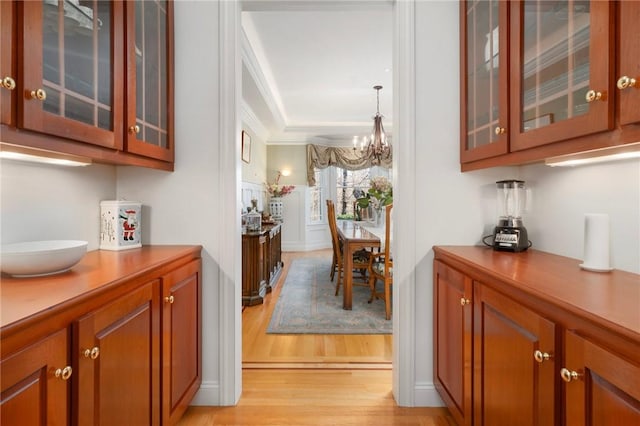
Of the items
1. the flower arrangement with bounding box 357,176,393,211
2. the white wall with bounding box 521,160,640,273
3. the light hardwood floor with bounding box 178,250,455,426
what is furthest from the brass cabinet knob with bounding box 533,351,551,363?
the flower arrangement with bounding box 357,176,393,211

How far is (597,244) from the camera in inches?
49.1

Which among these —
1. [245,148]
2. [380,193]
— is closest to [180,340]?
[380,193]

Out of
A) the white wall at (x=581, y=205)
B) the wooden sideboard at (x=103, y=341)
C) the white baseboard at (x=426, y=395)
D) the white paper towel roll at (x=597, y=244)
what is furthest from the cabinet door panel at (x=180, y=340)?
the white wall at (x=581, y=205)

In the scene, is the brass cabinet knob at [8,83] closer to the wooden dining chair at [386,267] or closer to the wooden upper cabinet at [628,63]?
the wooden upper cabinet at [628,63]

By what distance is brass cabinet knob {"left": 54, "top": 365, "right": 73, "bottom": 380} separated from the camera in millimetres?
865

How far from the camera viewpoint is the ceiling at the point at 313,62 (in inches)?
118

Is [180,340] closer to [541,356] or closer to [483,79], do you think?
[541,356]

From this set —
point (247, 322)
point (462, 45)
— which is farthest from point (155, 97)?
point (247, 322)

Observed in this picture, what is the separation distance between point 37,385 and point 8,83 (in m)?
0.78

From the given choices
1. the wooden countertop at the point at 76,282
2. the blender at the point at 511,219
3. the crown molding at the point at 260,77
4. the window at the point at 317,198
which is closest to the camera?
the wooden countertop at the point at 76,282

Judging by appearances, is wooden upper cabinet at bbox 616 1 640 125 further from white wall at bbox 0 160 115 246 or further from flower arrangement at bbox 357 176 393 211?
flower arrangement at bbox 357 176 393 211

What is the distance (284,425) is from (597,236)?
1655 millimetres

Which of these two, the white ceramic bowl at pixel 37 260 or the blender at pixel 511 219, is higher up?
the blender at pixel 511 219

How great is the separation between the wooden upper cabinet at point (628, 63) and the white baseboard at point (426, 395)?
1.60 metres
